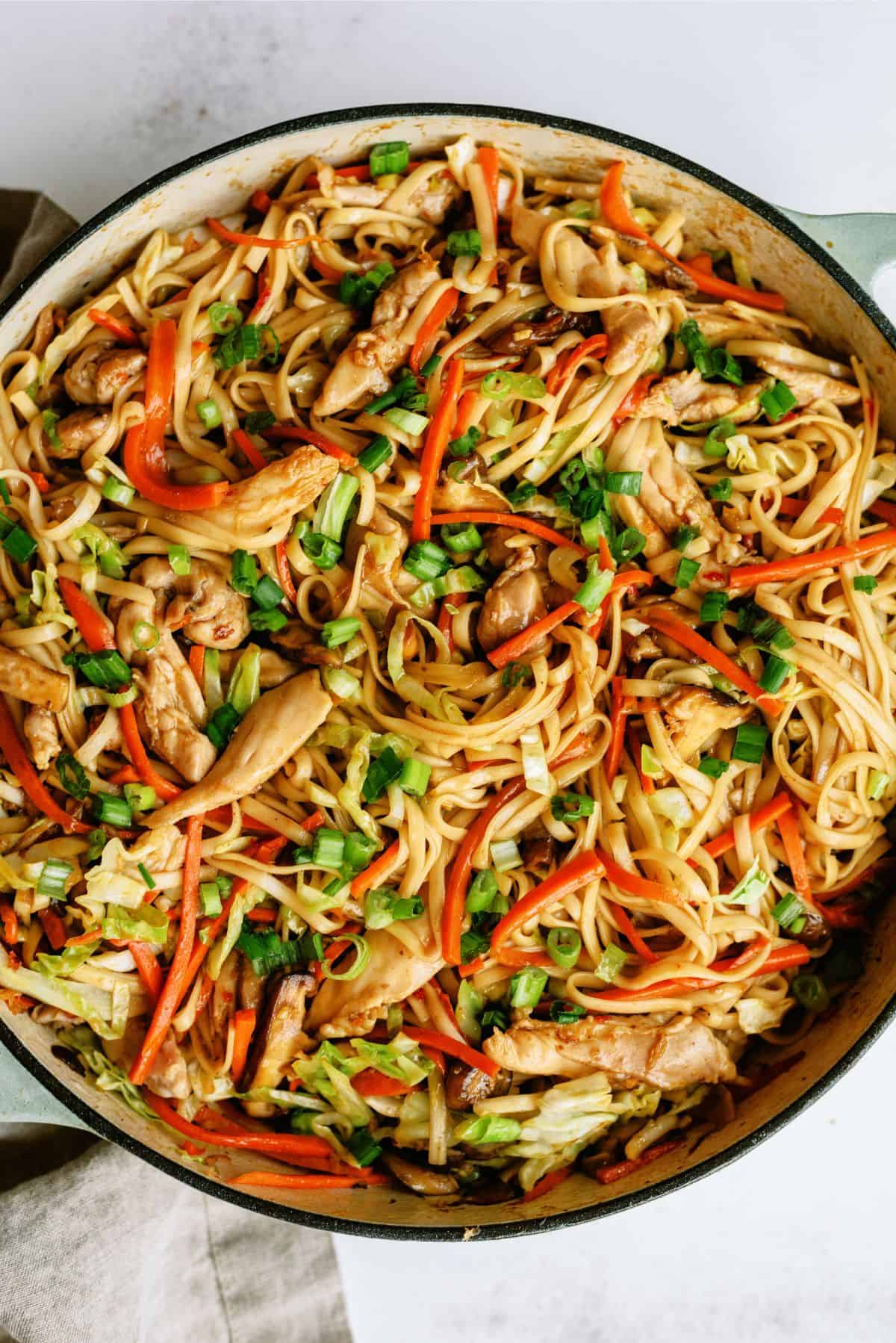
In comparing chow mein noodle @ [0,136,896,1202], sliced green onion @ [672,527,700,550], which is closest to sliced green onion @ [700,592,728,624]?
chow mein noodle @ [0,136,896,1202]

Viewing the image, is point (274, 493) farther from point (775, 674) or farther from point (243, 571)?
point (775, 674)

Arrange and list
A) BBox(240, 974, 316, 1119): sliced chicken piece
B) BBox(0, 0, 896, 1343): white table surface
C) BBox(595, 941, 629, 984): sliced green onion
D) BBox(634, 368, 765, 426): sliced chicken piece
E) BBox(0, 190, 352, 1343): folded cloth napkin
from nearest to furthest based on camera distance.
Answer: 1. BBox(240, 974, 316, 1119): sliced chicken piece
2. BBox(595, 941, 629, 984): sliced green onion
3. BBox(634, 368, 765, 426): sliced chicken piece
4. BBox(0, 190, 352, 1343): folded cloth napkin
5. BBox(0, 0, 896, 1343): white table surface

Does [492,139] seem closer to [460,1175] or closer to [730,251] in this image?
[730,251]

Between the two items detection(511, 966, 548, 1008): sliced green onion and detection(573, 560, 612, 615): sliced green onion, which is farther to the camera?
detection(511, 966, 548, 1008): sliced green onion

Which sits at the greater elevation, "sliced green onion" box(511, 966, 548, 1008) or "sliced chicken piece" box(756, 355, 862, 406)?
"sliced chicken piece" box(756, 355, 862, 406)

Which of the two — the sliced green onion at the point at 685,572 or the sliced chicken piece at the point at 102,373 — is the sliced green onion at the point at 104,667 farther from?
the sliced green onion at the point at 685,572

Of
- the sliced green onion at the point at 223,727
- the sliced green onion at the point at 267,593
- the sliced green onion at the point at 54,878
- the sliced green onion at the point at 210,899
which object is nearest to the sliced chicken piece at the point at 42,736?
the sliced green onion at the point at 54,878

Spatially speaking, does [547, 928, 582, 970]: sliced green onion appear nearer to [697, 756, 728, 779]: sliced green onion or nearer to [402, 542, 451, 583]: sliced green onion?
[697, 756, 728, 779]: sliced green onion
